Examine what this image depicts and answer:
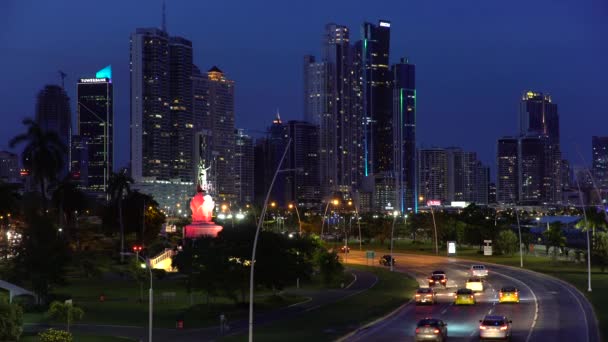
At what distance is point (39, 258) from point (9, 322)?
22.3m

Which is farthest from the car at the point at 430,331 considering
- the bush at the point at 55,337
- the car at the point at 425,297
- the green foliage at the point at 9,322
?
→ the green foliage at the point at 9,322

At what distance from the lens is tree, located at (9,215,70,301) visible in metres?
64.4

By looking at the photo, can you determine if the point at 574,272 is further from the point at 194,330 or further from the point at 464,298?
the point at 194,330

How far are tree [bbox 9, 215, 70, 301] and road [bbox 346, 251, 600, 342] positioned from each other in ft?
91.3

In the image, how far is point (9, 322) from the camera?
1697 inches

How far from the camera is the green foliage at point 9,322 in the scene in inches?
1686

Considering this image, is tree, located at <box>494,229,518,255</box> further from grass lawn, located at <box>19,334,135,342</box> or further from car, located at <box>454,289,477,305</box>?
grass lawn, located at <box>19,334,135,342</box>

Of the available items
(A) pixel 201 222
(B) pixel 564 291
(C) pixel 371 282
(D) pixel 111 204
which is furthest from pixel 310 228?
(B) pixel 564 291

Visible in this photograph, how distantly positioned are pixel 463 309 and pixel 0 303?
98.9 feet

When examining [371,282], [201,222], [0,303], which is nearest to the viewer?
[0,303]

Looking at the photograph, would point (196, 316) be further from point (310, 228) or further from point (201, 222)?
point (310, 228)

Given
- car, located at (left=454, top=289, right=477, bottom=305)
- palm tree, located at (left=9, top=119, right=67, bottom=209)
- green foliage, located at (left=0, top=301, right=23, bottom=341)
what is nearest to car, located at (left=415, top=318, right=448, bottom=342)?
car, located at (left=454, top=289, right=477, bottom=305)

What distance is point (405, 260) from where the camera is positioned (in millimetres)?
119188

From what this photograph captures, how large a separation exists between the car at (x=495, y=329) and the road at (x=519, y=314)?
44.0 inches
